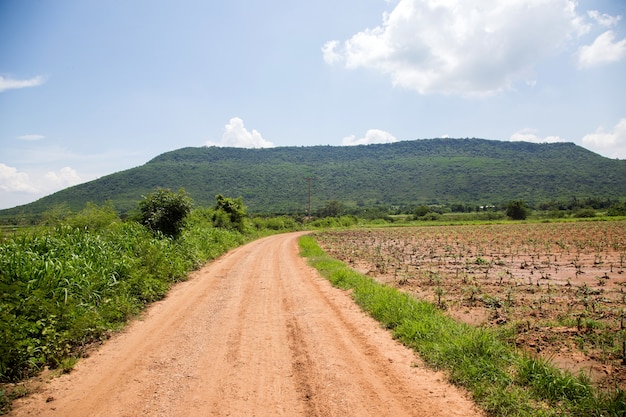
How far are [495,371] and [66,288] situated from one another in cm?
805

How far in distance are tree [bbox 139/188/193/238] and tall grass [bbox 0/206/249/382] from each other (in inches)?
127

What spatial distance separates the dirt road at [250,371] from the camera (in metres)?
4.39

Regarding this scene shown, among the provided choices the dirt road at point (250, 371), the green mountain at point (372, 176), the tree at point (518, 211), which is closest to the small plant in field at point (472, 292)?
the dirt road at point (250, 371)

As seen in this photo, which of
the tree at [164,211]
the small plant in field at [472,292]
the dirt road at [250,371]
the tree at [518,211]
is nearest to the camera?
the dirt road at [250,371]

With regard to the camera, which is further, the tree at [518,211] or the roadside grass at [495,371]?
the tree at [518,211]

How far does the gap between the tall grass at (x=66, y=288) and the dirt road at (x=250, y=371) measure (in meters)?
0.57

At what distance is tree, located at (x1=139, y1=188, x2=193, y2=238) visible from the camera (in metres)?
17.0

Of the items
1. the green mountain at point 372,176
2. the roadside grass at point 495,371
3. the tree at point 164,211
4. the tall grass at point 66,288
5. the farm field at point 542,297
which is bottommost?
the farm field at point 542,297

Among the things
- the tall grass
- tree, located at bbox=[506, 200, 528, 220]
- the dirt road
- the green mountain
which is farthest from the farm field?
the green mountain

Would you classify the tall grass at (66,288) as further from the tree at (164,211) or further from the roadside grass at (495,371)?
the roadside grass at (495,371)

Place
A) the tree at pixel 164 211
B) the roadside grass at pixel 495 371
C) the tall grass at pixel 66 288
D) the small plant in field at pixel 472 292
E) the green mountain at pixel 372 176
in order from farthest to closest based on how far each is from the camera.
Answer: the green mountain at pixel 372 176 < the tree at pixel 164 211 < the small plant in field at pixel 472 292 < the tall grass at pixel 66 288 < the roadside grass at pixel 495 371

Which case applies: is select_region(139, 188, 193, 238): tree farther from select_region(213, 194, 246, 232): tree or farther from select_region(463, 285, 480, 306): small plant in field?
select_region(213, 194, 246, 232): tree

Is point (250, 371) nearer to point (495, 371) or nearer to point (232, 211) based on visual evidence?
point (495, 371)

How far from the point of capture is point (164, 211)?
56.5ft
